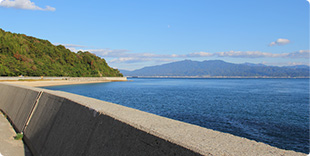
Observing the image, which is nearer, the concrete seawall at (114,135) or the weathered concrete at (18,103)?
the concrete seawall at (114,135)

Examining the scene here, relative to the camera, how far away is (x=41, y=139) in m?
8.55

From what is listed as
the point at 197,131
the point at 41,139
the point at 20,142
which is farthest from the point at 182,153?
the point at 20,142

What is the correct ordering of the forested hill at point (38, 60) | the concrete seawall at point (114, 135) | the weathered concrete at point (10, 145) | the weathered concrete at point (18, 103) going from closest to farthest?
the concrete seawall at point (114, 135) → the weathered concrete at point (10, 145) → the weathered concrete at point (18, 103) → the forested hill at point (38, 60)

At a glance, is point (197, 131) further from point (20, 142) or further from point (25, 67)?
point (25, 67)

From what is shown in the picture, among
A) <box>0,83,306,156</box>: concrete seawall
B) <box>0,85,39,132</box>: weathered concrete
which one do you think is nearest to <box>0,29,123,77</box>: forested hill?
<box>0,85,39,132</box>: weathered concrete

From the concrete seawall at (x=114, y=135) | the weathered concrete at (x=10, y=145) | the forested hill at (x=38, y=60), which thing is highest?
the concrete seawall at (x=114, y=135)

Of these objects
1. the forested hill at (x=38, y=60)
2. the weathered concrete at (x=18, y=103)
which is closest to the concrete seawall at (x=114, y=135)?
the weathered concrete at (x=18, y=103)

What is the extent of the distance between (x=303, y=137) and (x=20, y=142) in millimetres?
18893

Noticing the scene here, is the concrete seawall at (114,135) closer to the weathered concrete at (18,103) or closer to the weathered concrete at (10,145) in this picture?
the weathered concrete at (10,145)

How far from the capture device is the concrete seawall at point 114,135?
3907 mm

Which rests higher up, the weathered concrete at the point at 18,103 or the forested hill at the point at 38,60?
the weathered concrete at the point at 18,103

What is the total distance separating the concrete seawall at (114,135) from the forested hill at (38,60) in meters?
76.9

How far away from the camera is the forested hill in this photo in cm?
8675

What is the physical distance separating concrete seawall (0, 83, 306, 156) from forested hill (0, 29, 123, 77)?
76937 millimetres
